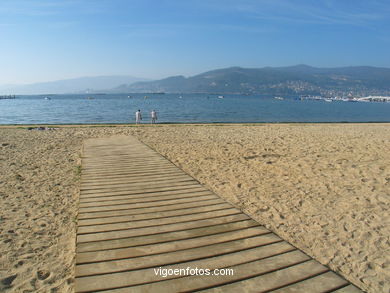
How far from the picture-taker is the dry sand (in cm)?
343

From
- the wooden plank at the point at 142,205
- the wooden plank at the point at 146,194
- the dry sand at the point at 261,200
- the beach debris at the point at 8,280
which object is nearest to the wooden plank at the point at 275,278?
the dry sand at the point at 261,200

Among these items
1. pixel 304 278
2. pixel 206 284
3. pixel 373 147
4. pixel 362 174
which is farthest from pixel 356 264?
pixel 373 147

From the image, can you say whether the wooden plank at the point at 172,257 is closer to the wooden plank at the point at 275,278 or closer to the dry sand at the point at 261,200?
the wooden plank at the point at 275,278

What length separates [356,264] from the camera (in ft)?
11.4

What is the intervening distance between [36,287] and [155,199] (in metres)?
2.07

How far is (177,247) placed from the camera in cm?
312

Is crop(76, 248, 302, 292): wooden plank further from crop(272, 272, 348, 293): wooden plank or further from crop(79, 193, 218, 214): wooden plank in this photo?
crop(79, 193, 218, 214): wooden plank

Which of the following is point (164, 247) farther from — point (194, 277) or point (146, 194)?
point (146, 194)

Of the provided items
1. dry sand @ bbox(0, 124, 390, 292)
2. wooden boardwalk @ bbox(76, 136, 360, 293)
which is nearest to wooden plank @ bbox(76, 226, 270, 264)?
wooden boardwalk @ bbox(76, 136, 360, 293)

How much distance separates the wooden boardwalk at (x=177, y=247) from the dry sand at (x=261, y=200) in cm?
55

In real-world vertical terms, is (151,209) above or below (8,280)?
above

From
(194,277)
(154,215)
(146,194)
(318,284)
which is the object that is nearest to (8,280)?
(154,215)

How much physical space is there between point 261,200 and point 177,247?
2.83 metres

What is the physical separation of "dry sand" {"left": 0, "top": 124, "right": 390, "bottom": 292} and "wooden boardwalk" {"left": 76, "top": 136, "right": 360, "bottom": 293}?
1.80ft
